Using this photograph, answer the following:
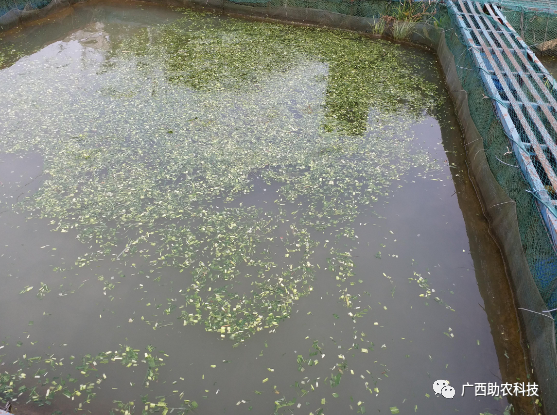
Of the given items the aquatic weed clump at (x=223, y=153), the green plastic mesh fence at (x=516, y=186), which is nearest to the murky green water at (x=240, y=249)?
the aquatic weed clump at (x=223, y=153)

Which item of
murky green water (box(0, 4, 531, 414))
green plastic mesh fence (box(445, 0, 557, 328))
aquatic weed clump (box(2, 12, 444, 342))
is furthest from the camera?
aquatic weed clump (box(2, 12, 444, 342))

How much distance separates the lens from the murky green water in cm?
334

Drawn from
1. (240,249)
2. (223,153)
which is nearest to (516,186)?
(240,249)

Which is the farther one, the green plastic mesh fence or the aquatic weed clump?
the aquatic weed clump

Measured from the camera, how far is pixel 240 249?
4324 millimetres

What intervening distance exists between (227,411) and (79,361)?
137cm

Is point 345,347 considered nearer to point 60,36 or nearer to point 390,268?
point 390,268

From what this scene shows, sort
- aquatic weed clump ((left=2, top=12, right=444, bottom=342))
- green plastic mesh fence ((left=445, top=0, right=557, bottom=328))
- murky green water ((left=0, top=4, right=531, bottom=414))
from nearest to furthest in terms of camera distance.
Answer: murky green water ((left=0, top=4, right=531, bottom=414)), green plastic mesh fence ((left=445, top=0, right=557, bottom=328)), aquatic weed clump ((left=2, top=12, right=444, bottom=342))

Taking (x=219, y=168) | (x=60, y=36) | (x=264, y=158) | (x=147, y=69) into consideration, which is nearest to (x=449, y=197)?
(x=264, y=158)

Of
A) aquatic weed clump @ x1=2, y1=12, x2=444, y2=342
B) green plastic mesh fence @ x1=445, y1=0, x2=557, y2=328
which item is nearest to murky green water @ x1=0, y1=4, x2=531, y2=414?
aquatic weed clump @ x1=2, y1=12, x2=444, y2=342

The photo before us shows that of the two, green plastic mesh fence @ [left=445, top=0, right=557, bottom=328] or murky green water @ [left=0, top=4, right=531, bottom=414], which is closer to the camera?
murky green water @ [left=0, top=4, right=531, bottom=414]

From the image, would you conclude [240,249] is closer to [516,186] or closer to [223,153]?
[223,153]

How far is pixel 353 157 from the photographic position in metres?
5.66

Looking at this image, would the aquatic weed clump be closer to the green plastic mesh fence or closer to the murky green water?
the murky green water
